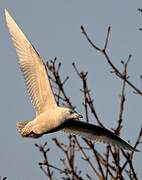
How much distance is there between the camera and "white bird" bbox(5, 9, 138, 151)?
6.73 meters

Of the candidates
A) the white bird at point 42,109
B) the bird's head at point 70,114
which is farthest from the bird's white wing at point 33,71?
the bird's head at point 70,114

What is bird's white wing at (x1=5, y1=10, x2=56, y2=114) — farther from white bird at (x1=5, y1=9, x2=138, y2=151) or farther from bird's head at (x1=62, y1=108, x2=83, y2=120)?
bird's head at (x1=62, y1=108, x2=83, y2=120)

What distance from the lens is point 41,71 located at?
7008mm

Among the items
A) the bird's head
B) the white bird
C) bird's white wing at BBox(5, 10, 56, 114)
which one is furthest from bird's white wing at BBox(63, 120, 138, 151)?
bird's white wing at BBox(5, 10, 56, 114)

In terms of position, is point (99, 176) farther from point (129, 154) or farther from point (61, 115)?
point (61, 115)

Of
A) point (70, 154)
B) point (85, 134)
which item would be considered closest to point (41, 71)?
point (85, 134)

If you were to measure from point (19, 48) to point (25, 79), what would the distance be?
46 cm

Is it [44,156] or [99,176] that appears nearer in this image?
[99,176]

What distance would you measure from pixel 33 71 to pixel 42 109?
0.47 m

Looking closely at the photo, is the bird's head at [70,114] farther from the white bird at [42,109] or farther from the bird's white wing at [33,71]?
the bird's white wing at [33,71]

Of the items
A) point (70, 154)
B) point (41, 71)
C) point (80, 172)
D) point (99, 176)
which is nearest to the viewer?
point (99, 176)

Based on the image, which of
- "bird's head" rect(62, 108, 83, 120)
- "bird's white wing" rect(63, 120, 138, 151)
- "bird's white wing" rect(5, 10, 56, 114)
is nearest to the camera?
"bird's head" rect(62, 108, 83, 120)

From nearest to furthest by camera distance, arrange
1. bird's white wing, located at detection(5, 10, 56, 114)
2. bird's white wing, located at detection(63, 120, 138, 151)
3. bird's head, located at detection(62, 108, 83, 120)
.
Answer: bird's head, located at detection(62, 108, 83, 120) < bird's white wing, located at detection(5, 10, 56, 114) < bird's white wing, located at detection(63, 120, 138, 151)

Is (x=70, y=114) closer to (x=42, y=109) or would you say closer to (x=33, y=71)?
(x=42, y=109)
